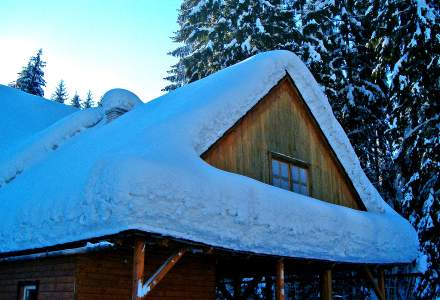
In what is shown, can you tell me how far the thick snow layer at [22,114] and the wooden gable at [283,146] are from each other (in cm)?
834

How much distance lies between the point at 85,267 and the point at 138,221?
233 cm

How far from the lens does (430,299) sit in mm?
15188

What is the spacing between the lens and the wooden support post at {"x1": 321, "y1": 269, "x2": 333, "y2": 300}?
1062cm

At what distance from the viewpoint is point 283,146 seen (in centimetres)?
1121

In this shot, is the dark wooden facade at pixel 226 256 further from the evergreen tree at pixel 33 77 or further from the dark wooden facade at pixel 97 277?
the evergreen tree at pixel 33 77

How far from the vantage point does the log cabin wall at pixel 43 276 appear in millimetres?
8070

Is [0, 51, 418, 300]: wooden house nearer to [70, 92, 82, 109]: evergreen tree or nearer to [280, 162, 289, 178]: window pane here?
[280, 162, 289, 178]: window pane

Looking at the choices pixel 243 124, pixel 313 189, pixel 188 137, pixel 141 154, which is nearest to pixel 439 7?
pixel 313 189

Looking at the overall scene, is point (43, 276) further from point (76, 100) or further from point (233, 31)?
point (76, 100)

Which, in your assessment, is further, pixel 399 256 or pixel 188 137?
pixel 399 256

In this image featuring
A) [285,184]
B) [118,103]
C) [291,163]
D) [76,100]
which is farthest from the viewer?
[76,100]

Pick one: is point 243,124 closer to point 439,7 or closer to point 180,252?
point 180,252

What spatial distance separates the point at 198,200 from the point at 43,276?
3.54 meters

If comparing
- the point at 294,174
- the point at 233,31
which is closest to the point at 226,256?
the point at 294,174
